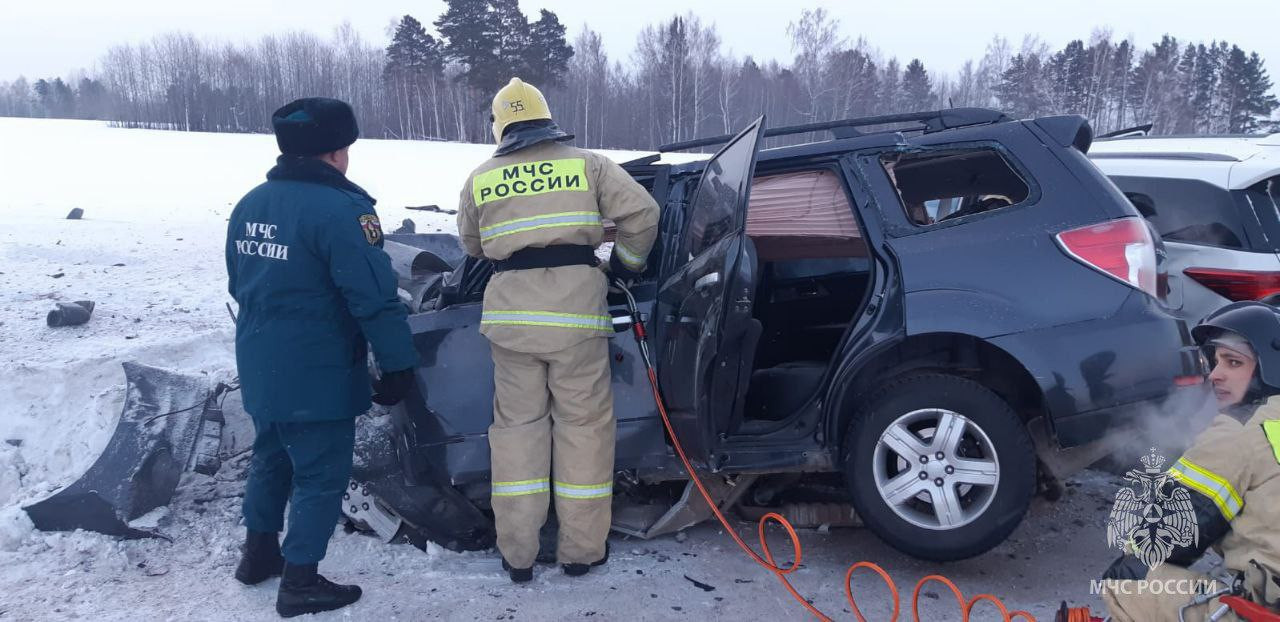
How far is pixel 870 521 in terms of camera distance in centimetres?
327

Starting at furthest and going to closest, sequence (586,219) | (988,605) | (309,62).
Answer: (309,62) < (586,219) < (988,605)

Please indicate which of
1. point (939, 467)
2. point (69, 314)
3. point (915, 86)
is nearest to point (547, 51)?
point (915, 86)

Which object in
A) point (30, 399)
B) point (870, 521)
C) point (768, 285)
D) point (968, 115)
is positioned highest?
point (968, 115)

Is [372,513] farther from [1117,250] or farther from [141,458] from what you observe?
[1117,250]

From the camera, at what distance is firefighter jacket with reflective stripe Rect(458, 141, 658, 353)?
10.8 feet

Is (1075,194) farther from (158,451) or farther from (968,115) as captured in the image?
(158,451)

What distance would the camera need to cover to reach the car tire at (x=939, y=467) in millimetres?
3104

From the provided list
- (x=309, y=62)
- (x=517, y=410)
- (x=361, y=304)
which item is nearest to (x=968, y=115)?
(x=517, y=410)

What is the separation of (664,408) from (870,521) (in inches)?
36.3

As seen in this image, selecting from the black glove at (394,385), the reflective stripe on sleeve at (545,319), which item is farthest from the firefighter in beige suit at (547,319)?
the black glove at (394,385)

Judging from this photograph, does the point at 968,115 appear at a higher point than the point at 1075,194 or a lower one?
higher

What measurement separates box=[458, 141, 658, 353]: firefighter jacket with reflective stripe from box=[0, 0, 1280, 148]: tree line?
38.7 metres

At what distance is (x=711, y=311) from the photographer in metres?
3.06

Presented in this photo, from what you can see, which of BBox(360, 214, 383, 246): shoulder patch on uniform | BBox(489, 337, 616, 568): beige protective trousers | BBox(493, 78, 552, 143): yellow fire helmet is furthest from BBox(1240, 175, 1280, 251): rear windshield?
BBox(360, 214, 383, 246): shoulder patch on uniform
